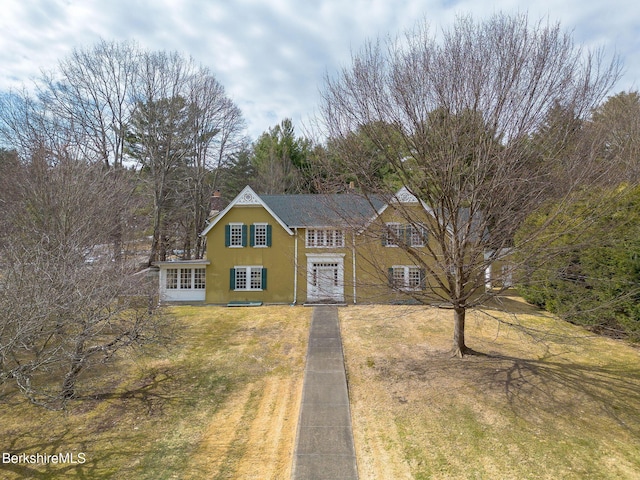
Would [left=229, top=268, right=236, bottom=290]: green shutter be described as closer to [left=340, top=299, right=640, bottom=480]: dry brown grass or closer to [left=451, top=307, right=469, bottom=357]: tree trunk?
[left=340, top=299, right=640, bottom=480]: dry brown grass

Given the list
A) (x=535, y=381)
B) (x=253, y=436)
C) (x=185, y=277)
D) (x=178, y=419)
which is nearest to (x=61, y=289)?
(x=178, y=419)

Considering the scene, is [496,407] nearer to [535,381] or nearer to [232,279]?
[535,381]

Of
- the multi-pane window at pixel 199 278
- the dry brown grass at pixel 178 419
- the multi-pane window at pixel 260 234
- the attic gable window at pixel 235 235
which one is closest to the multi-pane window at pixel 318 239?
the multi-pane window at pixel 260 234

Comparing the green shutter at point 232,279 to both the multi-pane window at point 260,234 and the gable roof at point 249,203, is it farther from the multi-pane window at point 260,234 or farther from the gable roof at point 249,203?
the gable roof at point 249,203

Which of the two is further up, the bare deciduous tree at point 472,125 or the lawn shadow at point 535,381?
the bare deciduous tree at point 472,125

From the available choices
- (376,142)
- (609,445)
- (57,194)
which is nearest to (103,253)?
(57,194)

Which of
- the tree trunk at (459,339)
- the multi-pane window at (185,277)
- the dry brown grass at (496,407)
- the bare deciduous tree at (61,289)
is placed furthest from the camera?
the multi-pane window at (185,277)
